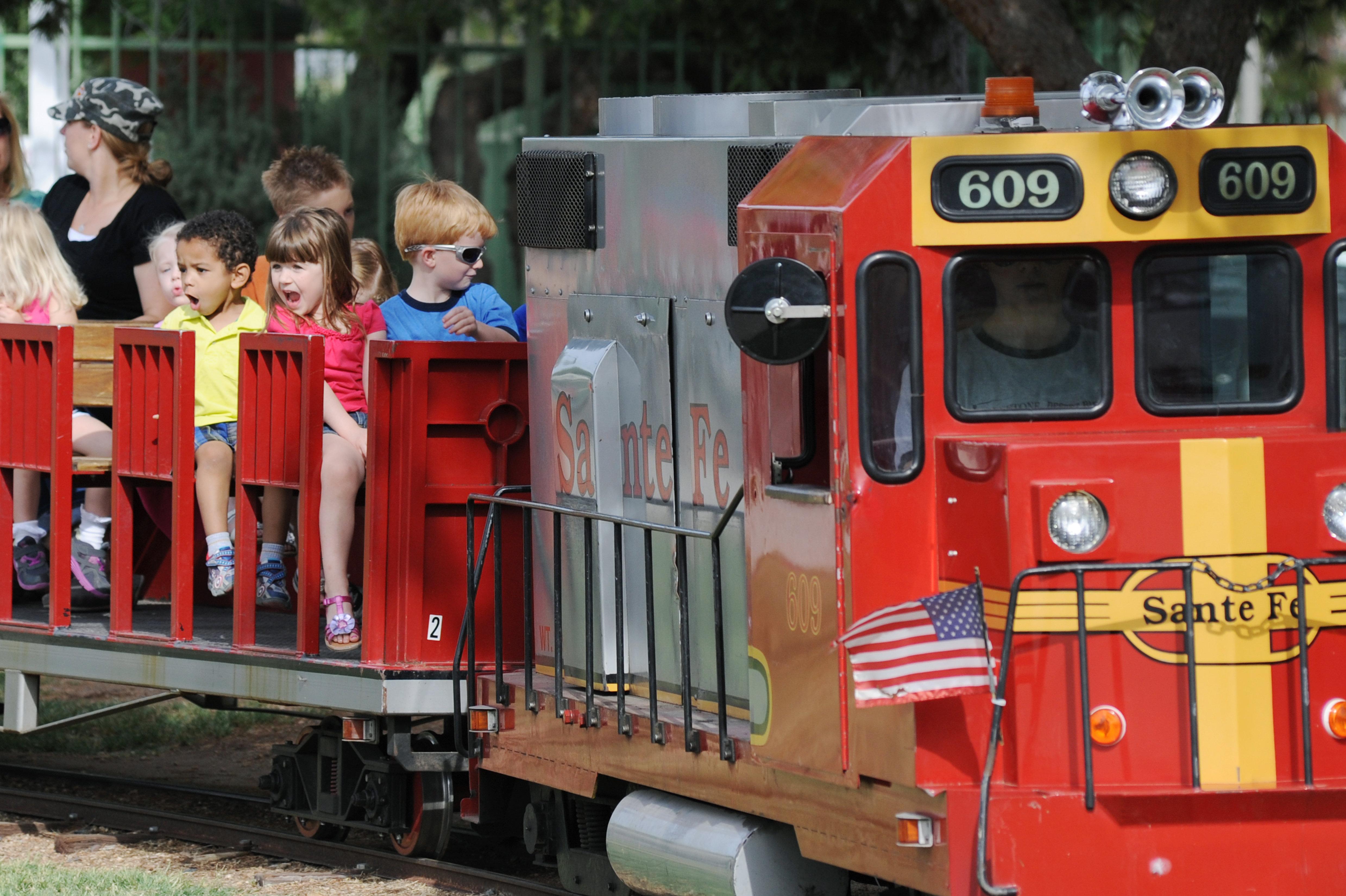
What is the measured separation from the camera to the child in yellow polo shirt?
7.68 meters

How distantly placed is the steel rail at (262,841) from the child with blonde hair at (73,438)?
89 cm

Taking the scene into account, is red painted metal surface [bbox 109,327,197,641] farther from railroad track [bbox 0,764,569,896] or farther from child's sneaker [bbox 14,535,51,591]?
railroad track [bbox 0,764,569,896]

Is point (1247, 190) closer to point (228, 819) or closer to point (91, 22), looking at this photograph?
point (228, 819)

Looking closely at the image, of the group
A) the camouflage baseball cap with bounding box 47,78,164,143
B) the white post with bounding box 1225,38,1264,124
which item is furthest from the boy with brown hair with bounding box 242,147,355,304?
the white post with bounding box 1225,38,1264,124

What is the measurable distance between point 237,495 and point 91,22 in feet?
32.1

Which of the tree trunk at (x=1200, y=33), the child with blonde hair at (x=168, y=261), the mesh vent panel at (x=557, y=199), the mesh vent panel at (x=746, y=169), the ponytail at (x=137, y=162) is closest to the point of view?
the mesh vent panel at (x=746, y=169)

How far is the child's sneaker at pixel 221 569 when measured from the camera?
773 centimetres

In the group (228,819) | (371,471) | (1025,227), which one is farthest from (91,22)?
(1025,227)

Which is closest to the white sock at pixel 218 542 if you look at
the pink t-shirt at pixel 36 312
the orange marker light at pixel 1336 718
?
the pink t-shirt at pixel 36 312

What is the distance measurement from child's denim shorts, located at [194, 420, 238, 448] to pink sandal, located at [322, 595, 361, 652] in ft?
2.48

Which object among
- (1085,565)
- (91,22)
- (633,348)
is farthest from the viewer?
(91,22)

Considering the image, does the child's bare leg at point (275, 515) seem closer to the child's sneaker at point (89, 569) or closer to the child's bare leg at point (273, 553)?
the child's bare leg at point (273, 553)

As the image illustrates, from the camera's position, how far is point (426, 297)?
7.63 meters

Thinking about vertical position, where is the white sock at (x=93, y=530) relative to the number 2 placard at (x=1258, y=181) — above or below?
below
